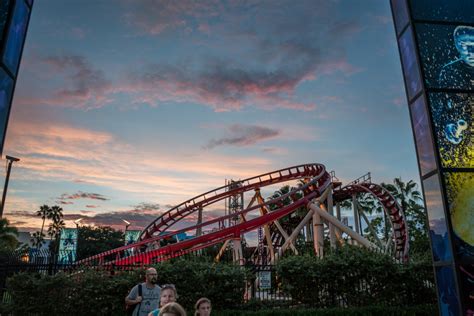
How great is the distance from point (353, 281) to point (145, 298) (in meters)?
8.37

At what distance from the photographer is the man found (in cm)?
601

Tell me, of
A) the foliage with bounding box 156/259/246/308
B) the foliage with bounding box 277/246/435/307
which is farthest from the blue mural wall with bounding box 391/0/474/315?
the foliage with bounding box 156/259/246/308

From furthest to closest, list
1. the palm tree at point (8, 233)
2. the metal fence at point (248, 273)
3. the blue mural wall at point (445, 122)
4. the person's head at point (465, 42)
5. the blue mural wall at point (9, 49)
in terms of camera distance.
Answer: the palm tree at point (8, 233), the metal fence at point (248, 273), the person's head at point (465, 42), the blue mural wall at point (445, 122), the blue mural wall at point (9, 49)

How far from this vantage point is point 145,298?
611 centimetres

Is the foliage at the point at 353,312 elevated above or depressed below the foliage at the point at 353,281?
below

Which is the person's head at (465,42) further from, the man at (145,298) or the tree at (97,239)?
the tree at (97,239)

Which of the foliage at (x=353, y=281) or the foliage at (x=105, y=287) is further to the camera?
the foliage at (x=353, y=281)

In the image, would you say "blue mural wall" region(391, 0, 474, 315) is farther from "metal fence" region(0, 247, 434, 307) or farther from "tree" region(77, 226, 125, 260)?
"tree" region(77, 226, 125, 260)

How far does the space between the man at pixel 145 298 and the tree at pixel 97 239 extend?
67.9m

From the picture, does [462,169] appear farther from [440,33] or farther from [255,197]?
[255,197]

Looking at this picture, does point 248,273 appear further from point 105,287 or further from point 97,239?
point 97,239

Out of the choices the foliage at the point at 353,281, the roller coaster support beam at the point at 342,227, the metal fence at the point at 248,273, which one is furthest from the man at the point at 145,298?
the roller coaster support beam at the point at 342,227

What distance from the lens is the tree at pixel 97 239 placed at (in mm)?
71688

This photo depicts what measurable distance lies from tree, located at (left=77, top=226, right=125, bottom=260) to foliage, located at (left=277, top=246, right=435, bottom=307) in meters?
63.4
